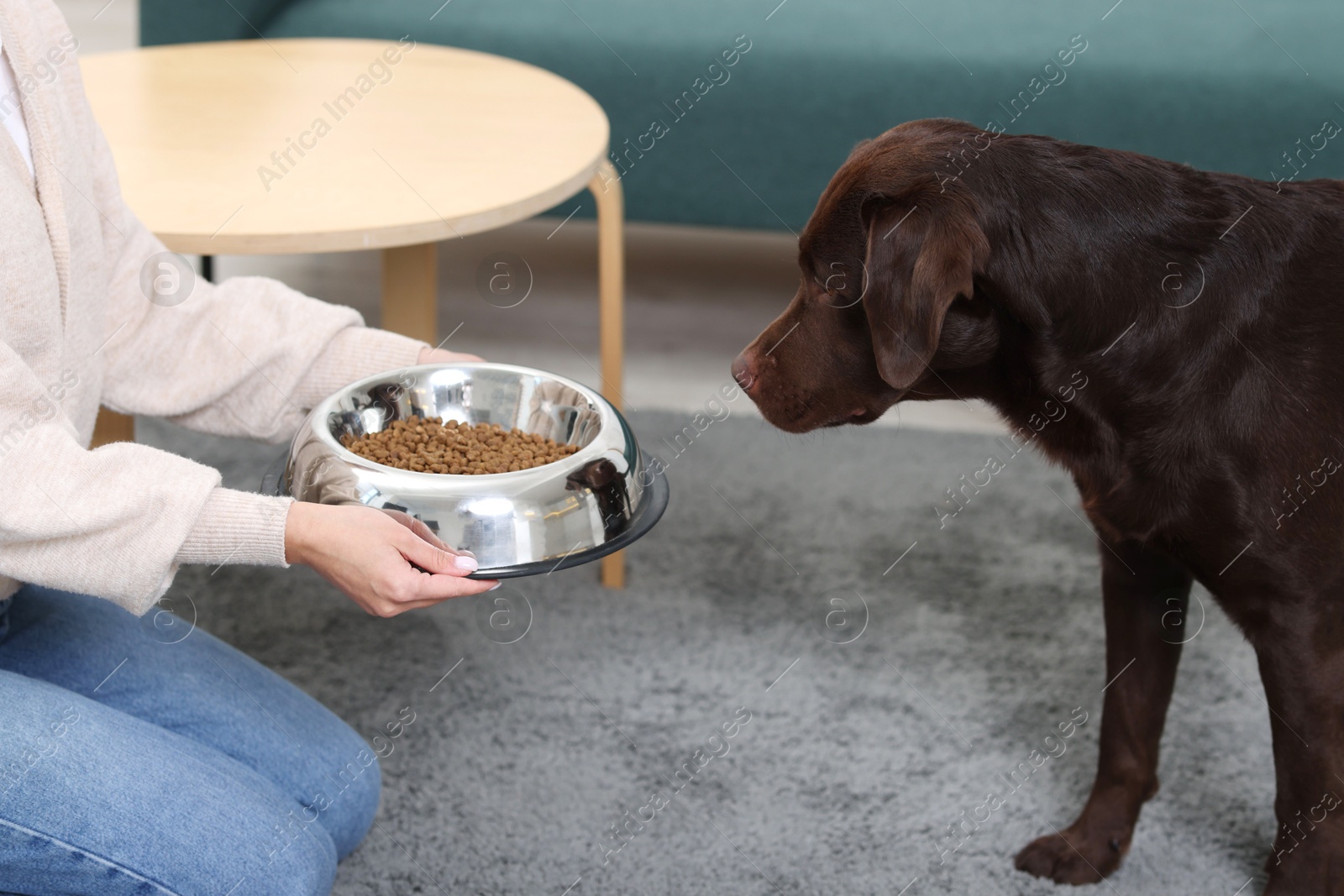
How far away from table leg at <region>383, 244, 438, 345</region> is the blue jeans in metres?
0.60

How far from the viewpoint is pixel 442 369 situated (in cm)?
131

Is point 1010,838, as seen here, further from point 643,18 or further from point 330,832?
point 643,18

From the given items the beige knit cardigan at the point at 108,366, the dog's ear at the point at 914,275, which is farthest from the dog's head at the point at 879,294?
the beige knit cardigan at the point at 108,366

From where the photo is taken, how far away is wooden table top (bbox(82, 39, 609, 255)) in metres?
1.46

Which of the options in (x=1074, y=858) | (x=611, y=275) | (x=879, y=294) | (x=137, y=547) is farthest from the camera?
(x=611, y=275)

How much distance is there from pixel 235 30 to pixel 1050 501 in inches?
77.0

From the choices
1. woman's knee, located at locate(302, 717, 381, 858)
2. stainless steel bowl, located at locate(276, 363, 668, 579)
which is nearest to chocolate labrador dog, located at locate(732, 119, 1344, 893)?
stainless steel bowl, located at locate(276, 363, 668, 579)

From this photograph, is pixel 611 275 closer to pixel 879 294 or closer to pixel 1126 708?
pixel 879 294

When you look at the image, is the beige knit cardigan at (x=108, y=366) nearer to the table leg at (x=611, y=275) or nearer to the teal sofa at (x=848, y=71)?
the table leg at (x=611, y=275)

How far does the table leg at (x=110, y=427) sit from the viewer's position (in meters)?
1.44

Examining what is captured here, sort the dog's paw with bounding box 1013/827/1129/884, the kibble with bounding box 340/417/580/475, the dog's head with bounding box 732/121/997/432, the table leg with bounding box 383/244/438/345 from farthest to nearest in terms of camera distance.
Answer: the table leg with bounding box 383/244/438/345 < the dog's paw with bounding box 1013/827/1129/884 < the kibble with bounding box 340/417/580/475 < the dog's head with bounding box 732/121/997/432

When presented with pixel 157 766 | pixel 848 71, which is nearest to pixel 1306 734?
pixel 157 766

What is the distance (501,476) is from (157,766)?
0.39 metres

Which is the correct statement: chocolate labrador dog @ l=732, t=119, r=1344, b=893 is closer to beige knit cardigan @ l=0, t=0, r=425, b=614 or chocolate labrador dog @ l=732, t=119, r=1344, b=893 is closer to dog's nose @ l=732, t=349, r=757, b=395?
dog's nose @ l=732, t=349, r=757, b=395
